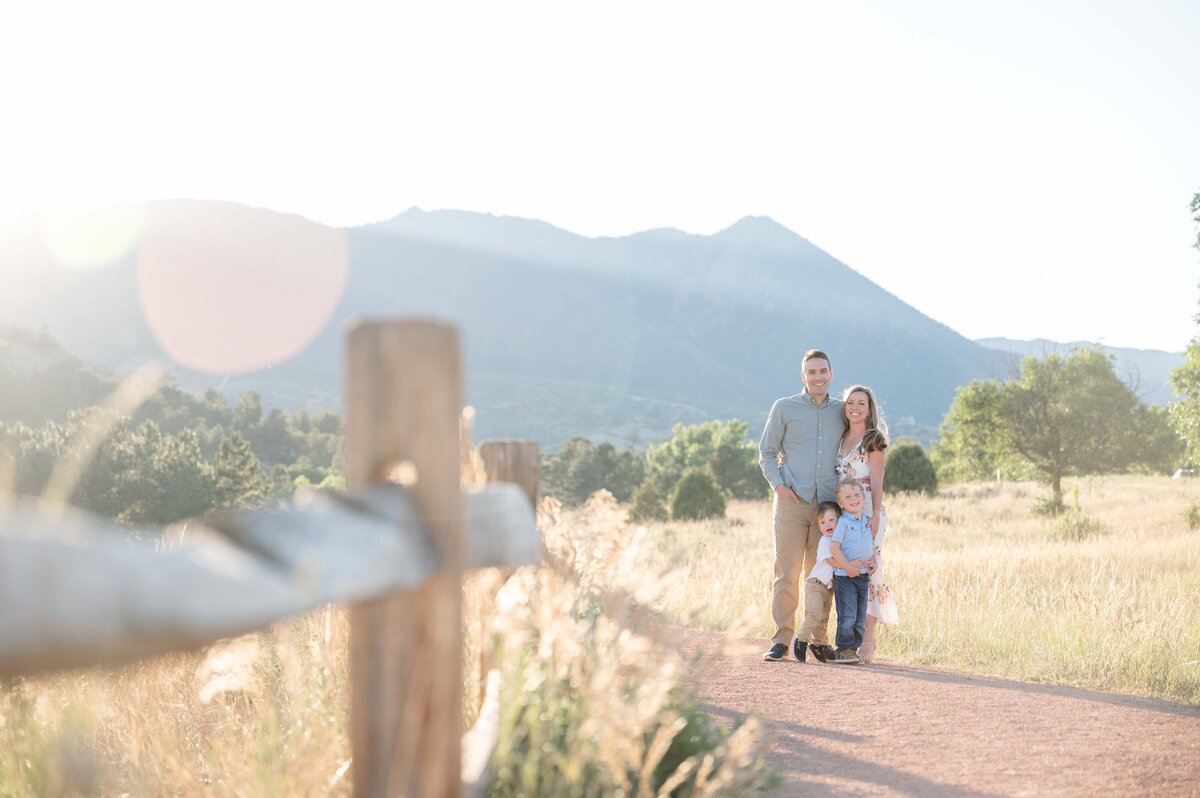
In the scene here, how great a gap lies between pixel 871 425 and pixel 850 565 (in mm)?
1091

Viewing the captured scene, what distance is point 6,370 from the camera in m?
58.0

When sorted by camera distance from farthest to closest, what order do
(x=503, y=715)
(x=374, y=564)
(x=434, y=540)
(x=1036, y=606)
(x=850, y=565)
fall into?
(x=1036, y=606)
(x=850, y=565)
(x=503, y=715)
(x=434, y=540)
(x=374, y=564)

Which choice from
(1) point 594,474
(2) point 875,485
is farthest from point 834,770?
(1) point 594,474

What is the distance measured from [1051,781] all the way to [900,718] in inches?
44.2

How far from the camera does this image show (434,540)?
5.94ft

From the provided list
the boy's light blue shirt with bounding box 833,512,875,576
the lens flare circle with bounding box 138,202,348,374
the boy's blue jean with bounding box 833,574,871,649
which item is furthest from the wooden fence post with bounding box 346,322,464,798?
the lens flare circle with bounding box 138,202,348,374

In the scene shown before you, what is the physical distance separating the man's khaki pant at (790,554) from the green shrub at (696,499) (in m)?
20.5

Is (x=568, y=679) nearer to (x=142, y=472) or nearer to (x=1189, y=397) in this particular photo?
(x=1189, y=397)

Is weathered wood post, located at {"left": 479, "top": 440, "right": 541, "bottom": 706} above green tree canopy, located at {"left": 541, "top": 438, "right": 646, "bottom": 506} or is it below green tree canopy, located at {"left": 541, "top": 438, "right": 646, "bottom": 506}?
above

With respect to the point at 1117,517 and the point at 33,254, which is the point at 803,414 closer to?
the point at 1117,517

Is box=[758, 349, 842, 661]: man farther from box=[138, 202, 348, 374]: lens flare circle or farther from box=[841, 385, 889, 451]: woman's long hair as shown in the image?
box=[138, 202, 348, 374]: lens flare circle

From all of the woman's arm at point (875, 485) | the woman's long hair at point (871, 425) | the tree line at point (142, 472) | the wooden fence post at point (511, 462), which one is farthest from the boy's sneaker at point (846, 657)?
the tree line at point (142, 472)

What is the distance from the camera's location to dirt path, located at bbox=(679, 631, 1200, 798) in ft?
13.8

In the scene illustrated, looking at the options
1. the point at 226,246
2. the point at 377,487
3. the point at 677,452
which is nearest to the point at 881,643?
the point at 377,487
